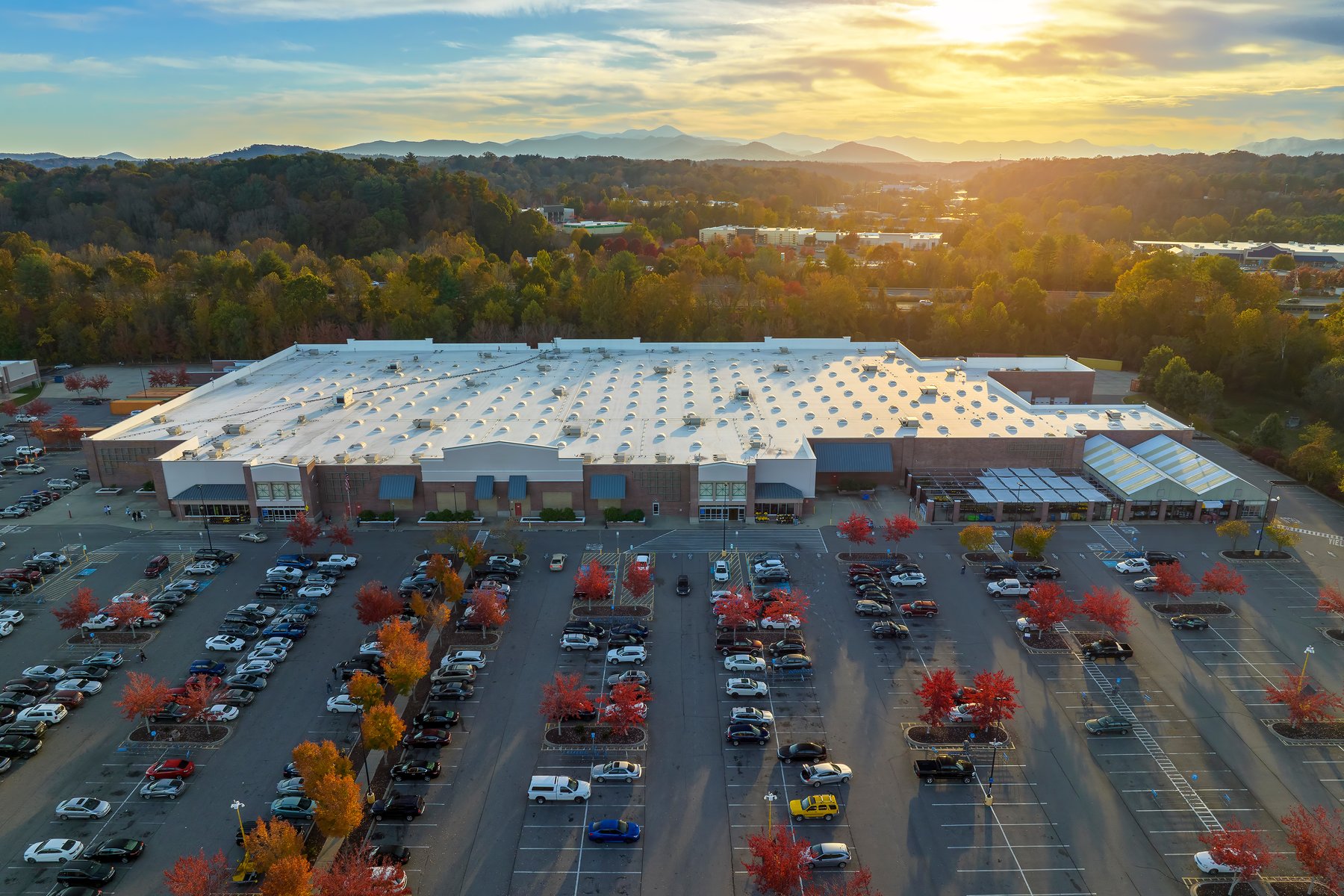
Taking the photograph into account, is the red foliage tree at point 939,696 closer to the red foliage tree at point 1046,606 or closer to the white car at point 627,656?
the red foliage tree at point 1046,606

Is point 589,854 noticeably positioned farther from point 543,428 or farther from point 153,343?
point 153,343

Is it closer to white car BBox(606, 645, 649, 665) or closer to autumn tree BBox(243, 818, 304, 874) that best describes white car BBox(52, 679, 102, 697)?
autumn tree BBox(243, 818, 304, 874)

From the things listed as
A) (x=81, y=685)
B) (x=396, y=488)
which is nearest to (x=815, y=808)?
(x=81, y=685)

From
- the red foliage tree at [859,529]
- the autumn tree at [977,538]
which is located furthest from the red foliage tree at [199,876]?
the autumn tree at [977,538]

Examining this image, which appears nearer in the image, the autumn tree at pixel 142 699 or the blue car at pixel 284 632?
the autumn tree at pixel 142 699

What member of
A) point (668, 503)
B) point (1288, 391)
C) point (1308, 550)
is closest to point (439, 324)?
point (668, 503)

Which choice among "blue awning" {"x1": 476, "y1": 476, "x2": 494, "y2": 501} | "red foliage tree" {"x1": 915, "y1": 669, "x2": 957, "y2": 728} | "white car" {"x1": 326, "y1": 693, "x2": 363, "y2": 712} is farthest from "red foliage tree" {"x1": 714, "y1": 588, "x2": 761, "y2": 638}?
"blue awning" {"x1": 476, "y1": 476, "x2": 494, "y2": 501}
